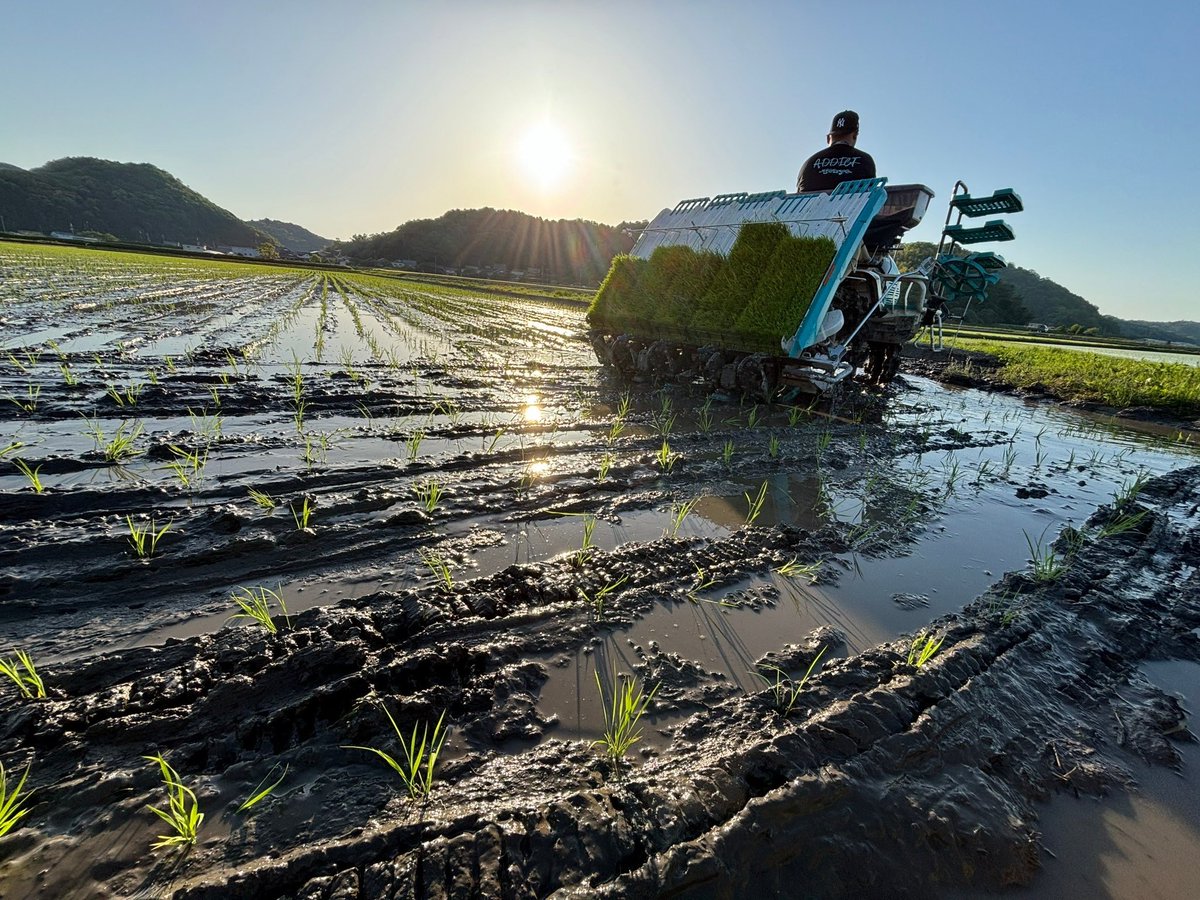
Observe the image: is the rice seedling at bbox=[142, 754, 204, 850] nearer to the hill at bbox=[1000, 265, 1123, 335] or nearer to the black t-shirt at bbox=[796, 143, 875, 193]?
the black t-shirt at bbox=[796, 143, 875, 193]

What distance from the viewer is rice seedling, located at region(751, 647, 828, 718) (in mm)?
1875

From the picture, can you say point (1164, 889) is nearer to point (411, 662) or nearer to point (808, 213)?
point (411, 662)

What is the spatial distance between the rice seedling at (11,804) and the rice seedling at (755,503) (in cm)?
335

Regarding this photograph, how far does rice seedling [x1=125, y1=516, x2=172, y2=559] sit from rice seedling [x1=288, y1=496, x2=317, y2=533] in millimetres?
562

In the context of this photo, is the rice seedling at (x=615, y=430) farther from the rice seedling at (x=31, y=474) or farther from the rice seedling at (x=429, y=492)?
the rice seedling at (x=31, y=474)

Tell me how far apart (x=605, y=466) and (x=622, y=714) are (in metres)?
2.42

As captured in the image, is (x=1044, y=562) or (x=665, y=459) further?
(x=665, y=459)

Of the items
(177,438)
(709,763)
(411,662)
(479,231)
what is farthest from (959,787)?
(479,231)

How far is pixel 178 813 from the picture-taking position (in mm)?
1289

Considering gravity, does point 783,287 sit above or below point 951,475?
above

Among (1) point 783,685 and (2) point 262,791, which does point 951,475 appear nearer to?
(1) point 783,685

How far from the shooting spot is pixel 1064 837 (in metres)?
1.48

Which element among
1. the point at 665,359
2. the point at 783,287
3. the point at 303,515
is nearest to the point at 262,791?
the point at 303,515

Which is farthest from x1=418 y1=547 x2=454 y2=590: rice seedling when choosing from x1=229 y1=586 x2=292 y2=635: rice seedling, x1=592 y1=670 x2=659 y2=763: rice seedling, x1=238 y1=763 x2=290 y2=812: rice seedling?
x1=238 y1=763 x2=290 y2=812: rice seedling
